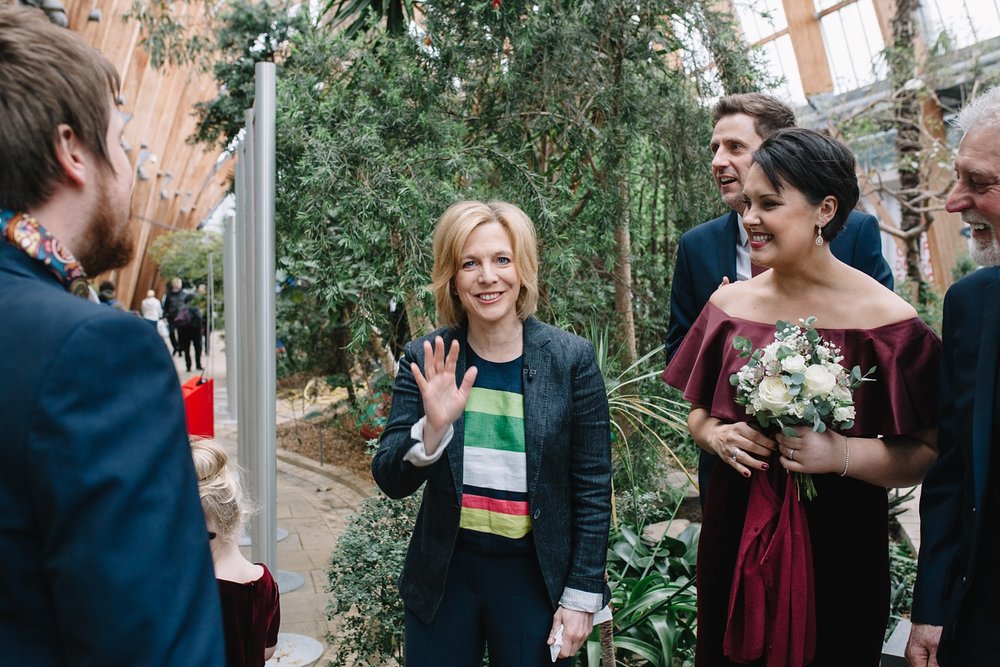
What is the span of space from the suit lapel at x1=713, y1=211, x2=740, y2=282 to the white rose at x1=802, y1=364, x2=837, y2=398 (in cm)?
101

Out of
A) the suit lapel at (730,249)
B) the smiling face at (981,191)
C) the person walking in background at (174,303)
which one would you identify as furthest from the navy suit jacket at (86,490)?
the person walking in background at (174,303)

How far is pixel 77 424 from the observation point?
975 mm

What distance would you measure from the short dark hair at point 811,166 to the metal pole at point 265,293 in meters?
2.02

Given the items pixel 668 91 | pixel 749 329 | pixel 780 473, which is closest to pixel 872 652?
pixel 780 473

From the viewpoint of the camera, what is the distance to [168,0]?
8320 mm

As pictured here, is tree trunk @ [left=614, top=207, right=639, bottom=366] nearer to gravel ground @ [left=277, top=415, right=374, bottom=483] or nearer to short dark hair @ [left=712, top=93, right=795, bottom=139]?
short dark hair @ [left=712, top=93, right=795, bottom=139]

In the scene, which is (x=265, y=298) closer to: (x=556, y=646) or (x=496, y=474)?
(x=496, y=474)

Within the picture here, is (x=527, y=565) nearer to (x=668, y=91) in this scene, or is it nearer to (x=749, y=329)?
(x=749, y=329)

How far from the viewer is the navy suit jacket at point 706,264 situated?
8.74 feet

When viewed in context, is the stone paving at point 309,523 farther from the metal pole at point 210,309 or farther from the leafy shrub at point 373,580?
the metal pole at point 210,309

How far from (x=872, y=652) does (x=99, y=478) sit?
6.17 ft

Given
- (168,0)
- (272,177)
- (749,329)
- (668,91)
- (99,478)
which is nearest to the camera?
(99,478)

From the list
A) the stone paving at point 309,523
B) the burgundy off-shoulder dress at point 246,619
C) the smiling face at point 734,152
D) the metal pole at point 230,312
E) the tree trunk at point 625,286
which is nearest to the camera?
the burgundy off-shoulder dress at point 246,619

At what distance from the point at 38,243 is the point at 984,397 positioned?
5.71 feet
